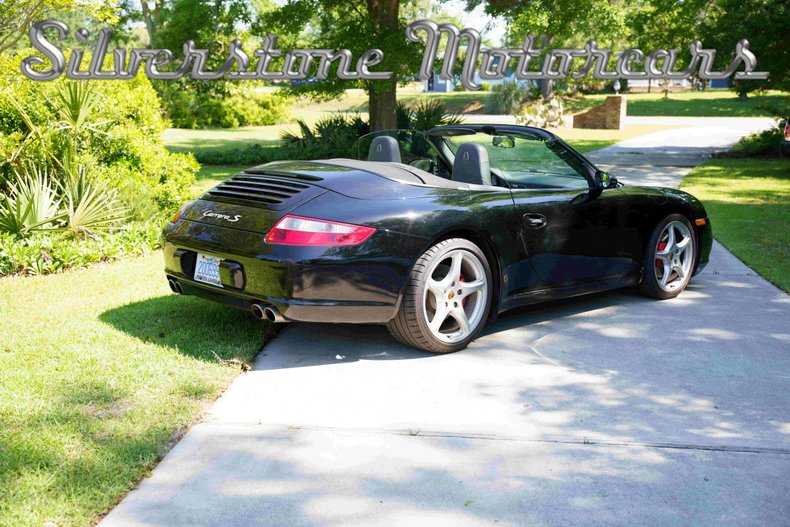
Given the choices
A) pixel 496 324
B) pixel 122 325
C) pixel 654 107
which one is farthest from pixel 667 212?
pixel 654 107

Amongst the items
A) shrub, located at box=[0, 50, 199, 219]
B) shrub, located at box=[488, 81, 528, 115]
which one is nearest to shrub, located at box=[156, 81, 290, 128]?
shrub, located at box=[488, 81, 528, 115]

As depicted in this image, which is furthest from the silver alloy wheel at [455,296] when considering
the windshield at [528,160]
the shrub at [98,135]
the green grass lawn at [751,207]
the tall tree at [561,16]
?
the tall tree at [561,16]

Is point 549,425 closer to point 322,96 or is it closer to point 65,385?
point 65,385

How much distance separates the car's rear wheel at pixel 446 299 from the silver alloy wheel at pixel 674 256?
1.84 metres

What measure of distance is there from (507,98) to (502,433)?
3564 centimetres

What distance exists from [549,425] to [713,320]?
93.7 inches

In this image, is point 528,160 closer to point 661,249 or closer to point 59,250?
point 661,249

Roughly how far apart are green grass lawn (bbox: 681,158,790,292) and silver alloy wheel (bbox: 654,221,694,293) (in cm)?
88

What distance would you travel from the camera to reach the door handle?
18.1ft

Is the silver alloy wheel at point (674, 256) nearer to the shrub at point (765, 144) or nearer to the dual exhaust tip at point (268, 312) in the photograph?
the dual exhaust tip at point (268, 312)

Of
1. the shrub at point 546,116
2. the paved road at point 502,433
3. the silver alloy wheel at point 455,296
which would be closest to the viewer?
the paved road at point 502,433

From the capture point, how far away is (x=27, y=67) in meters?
8.97

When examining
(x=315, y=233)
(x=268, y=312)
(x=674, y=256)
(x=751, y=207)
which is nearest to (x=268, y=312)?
(x=268, y=312)

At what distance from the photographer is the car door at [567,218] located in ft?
18.4
